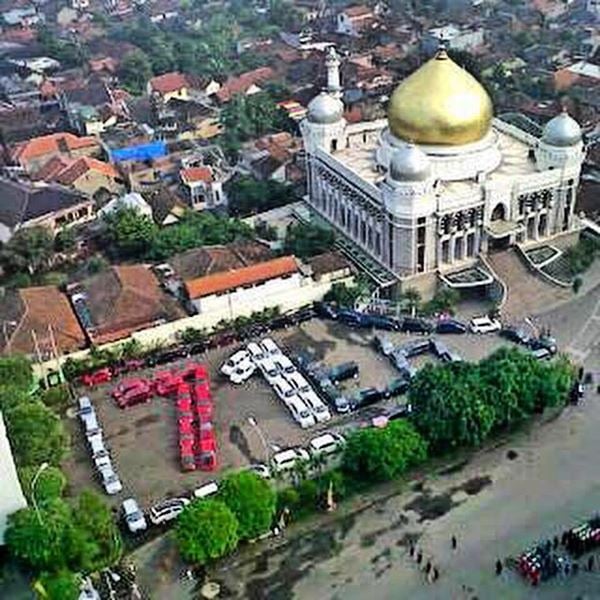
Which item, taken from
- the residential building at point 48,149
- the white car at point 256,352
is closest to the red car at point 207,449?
the white car at point 256,352

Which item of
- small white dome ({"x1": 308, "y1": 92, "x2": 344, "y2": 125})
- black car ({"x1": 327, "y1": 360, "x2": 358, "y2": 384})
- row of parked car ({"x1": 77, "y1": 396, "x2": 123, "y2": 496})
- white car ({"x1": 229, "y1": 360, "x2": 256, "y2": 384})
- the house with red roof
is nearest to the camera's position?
row of parked car ({"x1": 77, "y1": 396, "x2": 123, "y2": 496})

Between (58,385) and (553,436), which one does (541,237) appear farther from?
(58,385)

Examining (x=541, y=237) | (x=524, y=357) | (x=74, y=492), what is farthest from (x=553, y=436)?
(x=74, y=492)

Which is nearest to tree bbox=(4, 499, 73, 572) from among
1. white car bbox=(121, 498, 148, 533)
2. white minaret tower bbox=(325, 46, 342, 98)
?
white car bbox=(121, 498, 148, 533)

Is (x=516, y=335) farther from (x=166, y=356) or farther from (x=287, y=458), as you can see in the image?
(x=166, y=356)

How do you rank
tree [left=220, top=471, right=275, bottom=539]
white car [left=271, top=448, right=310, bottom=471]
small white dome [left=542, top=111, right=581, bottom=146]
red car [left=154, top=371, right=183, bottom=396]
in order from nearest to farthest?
tree [left=220, top=471, right=275, bottom=539], white car [left=271, top=448, right=310, bottom=471], red car [left=154, top=371, right=183, bottom=396], small white dome [left=542, top=111, right=581, bottom=146]

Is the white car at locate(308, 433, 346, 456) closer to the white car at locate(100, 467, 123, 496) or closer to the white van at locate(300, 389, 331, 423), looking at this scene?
the white van at locate(300, 389, 331, 423)

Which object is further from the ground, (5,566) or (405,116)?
(405,116)
